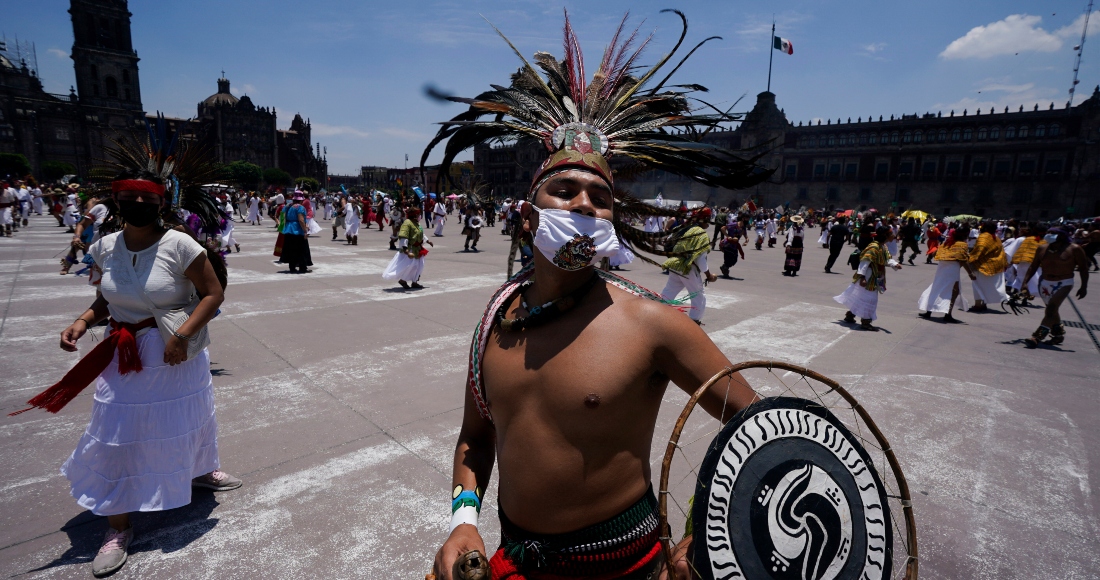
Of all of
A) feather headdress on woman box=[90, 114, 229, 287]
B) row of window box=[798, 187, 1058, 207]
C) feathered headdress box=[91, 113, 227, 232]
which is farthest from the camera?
row of window box=[798, 187, 1058, 207]

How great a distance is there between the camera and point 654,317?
1468mm

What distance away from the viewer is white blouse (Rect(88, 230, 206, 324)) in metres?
2.90

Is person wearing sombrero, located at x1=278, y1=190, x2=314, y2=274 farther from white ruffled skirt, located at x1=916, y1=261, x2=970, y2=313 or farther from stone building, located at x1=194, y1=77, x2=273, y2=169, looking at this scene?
stone building, located at x1=194, y1=77, x2=273, y2=169

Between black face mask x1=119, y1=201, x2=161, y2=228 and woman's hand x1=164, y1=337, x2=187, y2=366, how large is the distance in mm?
649

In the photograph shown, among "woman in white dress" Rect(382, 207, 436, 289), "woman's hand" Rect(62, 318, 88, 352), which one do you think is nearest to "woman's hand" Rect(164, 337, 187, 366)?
"woman's hand" Rect(62, 318, 88, 352)

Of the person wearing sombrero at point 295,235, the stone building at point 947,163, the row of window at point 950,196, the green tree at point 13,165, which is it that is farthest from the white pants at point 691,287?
the green tree at point 13,165

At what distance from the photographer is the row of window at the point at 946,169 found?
6166 cm

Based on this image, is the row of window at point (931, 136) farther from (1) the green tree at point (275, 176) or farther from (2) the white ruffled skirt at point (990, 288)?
(1) the green tree at point (275, 176)

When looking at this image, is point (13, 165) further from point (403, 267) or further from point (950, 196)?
point (950, 196)

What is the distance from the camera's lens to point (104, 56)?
74.8 metres

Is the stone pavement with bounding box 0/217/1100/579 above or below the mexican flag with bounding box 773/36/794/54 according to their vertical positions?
below

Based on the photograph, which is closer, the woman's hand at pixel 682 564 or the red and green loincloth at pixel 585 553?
the woman's hand at pixel 682 564

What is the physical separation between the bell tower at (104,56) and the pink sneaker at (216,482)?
315ft

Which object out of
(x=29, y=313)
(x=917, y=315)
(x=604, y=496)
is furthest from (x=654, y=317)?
(x=917, y=315)
